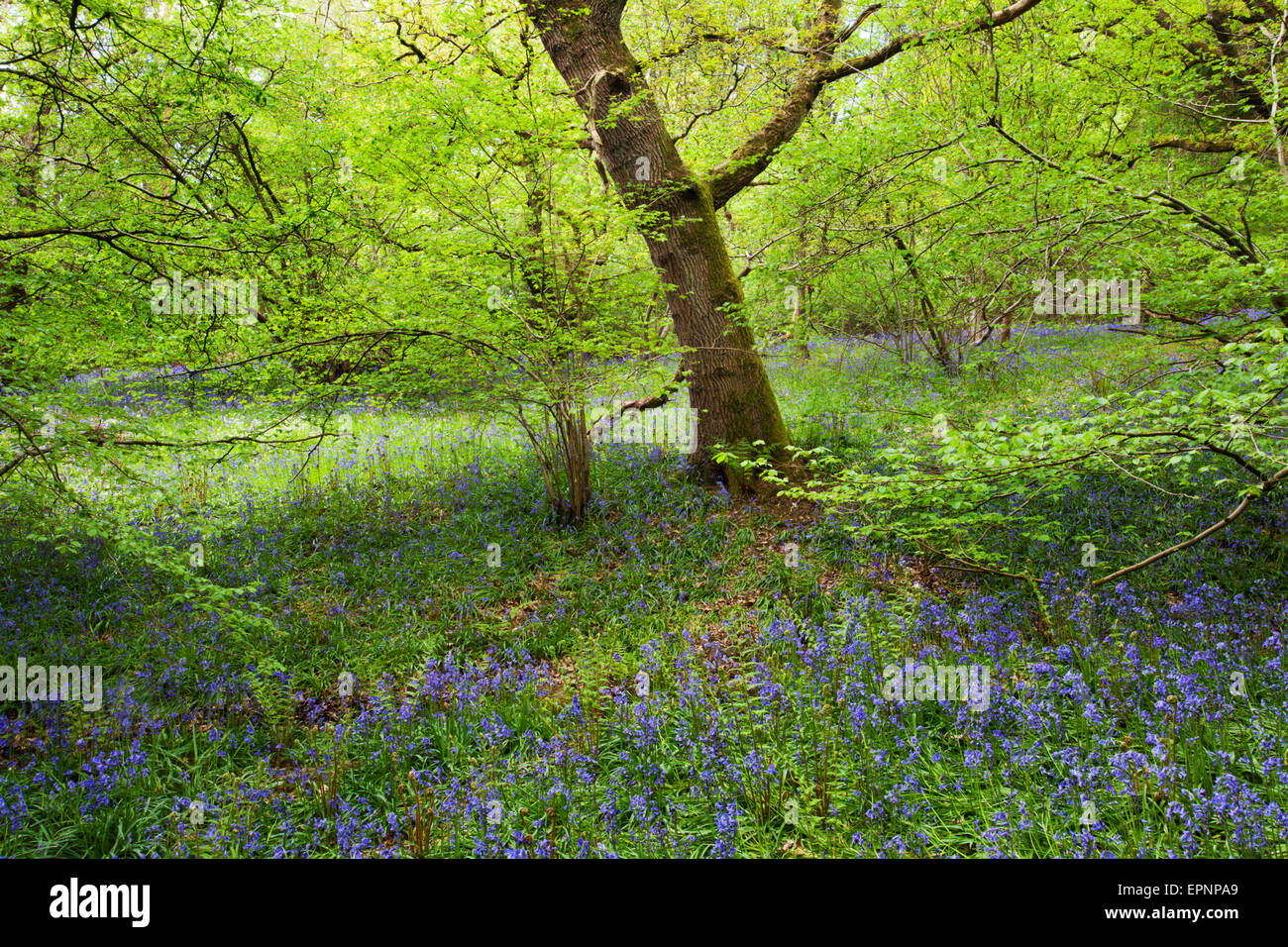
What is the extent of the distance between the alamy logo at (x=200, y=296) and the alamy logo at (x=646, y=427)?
4.34 m

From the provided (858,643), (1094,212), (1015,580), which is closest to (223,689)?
(858,643)

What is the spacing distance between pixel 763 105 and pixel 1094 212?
524cm

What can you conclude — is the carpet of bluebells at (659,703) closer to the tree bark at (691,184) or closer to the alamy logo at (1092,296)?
the tree bark at (691,184)

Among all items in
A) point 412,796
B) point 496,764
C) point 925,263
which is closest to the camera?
point 412,796

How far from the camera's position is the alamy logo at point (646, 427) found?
8.74 m

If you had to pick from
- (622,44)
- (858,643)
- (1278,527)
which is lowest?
(858,643)

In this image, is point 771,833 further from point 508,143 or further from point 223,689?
point 508,143

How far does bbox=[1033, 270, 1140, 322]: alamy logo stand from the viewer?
6785 millimetres

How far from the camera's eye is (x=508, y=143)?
540cm

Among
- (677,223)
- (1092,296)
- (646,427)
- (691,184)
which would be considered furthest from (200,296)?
(1092,296)
